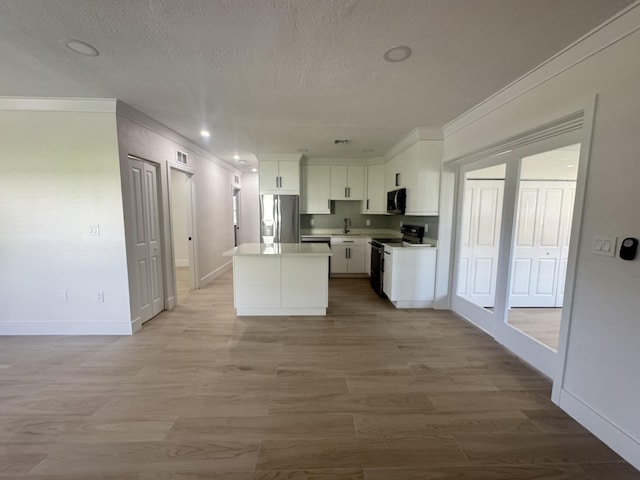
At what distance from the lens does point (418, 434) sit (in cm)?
169

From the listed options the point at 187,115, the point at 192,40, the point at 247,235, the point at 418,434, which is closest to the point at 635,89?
the point at 418,434

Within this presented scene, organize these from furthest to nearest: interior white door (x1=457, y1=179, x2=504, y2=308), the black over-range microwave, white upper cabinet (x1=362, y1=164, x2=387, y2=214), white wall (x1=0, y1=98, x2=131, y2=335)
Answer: white upper cabinet (x1=362, y1=164, x2=387, y2=214), the black over-range microwave, interior white door (x1=457, y1=179, x2=504, y2=308), white wall (x1=0, y1=98, x2=131, y2=335)

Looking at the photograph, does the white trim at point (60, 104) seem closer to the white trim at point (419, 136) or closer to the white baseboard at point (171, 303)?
the white baseboard at point (171, 303)

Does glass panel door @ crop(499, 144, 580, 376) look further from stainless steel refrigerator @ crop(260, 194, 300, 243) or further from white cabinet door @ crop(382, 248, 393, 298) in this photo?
stainless steel refrigerator @ crop(260, 194, 300, 243)

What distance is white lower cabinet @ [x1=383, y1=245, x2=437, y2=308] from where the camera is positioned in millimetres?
3865

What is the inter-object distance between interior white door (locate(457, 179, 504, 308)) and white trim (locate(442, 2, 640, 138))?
3.46 ft

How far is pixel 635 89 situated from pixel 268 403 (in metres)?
3.07

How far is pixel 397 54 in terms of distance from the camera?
188 cm

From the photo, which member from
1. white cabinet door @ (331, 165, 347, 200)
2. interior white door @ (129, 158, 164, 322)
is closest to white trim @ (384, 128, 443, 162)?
white cabinet door @ (331, 165, 347, 200)

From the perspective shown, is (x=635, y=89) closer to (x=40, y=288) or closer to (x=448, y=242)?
(x=448, y=242)

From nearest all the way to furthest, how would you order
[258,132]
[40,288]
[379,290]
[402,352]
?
[402,352]
[40,288]
[258,132]
[379,290]

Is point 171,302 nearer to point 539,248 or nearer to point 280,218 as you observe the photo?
point 280,218

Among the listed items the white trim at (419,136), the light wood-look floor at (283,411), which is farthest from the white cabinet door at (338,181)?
the light wood-look floor at (283,411)

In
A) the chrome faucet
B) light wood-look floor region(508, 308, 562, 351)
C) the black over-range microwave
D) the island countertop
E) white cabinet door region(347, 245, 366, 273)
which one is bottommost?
light wood-look floor region(508, 308, 562, 351)
